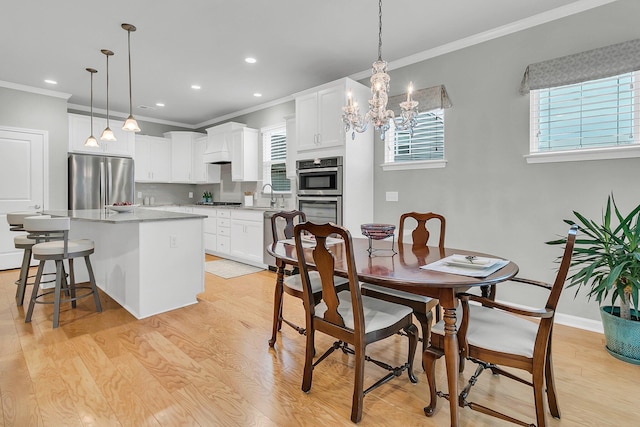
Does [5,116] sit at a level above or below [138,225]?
above

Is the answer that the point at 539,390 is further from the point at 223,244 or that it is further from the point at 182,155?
the point at 182,155

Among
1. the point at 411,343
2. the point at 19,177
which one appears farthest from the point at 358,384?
the point at 19,177

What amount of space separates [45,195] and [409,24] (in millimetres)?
5543

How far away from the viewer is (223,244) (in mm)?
5633

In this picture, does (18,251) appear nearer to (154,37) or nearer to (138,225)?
(138,225)

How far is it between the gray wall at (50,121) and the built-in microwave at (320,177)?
12.4ft

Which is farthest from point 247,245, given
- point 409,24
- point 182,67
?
point 409,24

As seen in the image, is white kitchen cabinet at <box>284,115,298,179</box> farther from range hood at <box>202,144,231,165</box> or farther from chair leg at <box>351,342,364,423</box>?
chair leg at <box>351,342,364,423</box>

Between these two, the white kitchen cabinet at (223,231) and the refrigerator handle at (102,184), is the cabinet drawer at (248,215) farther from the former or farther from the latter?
the refrigerator handle at (102,184)

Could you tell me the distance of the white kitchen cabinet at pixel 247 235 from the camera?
4.91m

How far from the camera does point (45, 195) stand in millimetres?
4988

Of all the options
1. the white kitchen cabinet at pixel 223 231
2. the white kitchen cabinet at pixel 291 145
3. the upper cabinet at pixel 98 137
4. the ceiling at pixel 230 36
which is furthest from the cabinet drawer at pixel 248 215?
the upper cabinet at pixel 98 137

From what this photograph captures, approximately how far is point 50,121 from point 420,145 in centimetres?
542

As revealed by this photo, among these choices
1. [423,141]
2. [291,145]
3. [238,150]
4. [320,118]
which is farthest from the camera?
[238,150]
